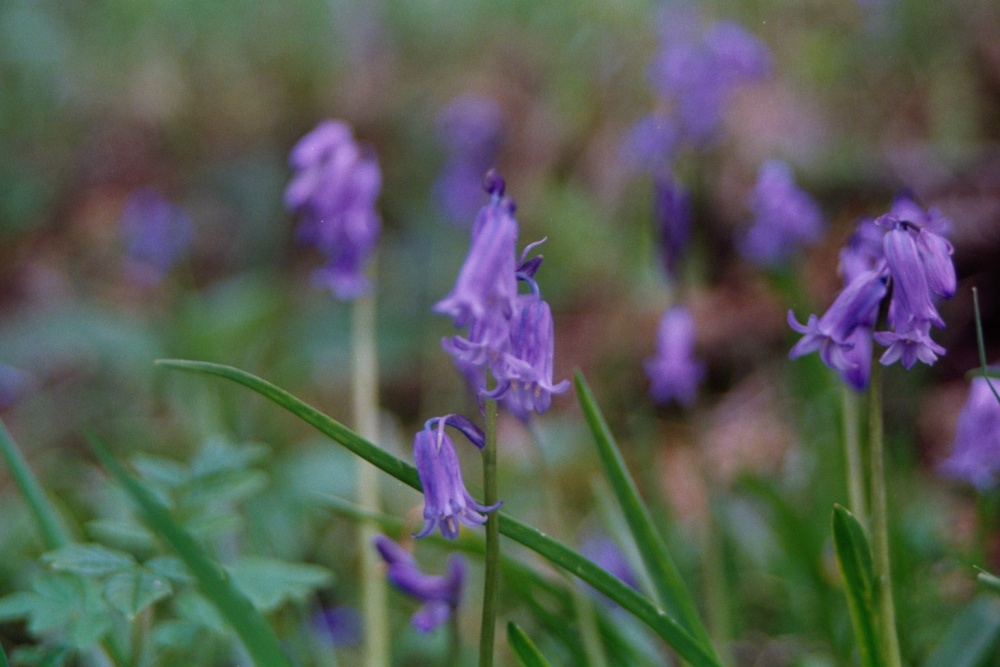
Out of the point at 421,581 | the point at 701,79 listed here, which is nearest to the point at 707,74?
the point at 701,79

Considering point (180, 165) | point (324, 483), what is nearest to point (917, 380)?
point (324, 483)

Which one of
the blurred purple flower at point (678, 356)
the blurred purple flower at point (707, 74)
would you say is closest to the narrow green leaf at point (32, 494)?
the blurred purple flower at point (678, 356)

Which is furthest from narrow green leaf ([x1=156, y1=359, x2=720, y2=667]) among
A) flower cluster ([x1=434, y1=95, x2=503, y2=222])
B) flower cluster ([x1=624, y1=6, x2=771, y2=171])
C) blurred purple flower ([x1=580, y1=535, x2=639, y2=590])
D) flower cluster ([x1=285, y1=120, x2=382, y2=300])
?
flower cluster ([x1=434, y1=95, x2=503, y2=222])

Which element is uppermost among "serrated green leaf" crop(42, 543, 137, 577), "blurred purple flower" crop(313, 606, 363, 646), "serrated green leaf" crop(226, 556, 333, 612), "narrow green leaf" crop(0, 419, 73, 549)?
"blurred purple flower" crop(313, 606, 363, 646)

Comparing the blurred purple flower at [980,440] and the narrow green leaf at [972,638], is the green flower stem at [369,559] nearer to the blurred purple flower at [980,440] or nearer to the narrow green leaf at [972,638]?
the narrow green leaf at [972,638]

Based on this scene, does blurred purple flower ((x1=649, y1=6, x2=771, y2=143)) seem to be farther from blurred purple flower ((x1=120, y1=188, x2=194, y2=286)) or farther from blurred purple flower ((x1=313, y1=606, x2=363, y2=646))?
blurred purple flower ((x1=120, y1=188, x2=194, y2=286))

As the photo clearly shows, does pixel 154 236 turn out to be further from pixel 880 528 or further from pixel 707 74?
pixel 880 528

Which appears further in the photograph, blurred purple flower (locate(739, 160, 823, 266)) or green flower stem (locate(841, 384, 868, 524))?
blurred purple flower (locate(739, 160, 823, 266))
